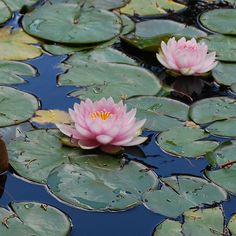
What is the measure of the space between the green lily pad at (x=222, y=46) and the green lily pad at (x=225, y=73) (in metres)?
0.04

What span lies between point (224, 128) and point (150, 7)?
111 centimetres

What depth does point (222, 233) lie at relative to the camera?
1.74 m

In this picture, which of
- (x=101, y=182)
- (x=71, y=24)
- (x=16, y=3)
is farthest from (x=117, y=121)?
(x=16, y=3)

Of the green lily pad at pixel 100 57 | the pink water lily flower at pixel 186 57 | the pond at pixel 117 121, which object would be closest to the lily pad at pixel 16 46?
the pond at pixel 117 121

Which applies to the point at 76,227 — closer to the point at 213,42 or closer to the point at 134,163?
the point at 134,163

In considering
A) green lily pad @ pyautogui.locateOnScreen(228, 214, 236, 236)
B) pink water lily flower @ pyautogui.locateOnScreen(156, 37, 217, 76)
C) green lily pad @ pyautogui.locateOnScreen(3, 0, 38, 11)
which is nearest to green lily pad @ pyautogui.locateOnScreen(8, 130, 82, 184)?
green lily pad @ pyautogui.locateOnScreen(228, 214, 236, 236)

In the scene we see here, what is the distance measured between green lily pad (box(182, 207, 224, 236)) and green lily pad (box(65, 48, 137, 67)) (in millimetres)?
963

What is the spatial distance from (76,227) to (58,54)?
3.52 feet

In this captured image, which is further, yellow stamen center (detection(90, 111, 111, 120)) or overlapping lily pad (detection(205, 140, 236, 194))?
yellow stamen center (detection(90, 111, 111, 120))

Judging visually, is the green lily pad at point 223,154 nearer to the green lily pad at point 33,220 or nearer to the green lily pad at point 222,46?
the green lily pad at point 33,220

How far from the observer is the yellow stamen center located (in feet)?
6.70

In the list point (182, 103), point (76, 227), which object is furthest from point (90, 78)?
point (76, 227)

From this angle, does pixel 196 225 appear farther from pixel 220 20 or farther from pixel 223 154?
pixel 220 20

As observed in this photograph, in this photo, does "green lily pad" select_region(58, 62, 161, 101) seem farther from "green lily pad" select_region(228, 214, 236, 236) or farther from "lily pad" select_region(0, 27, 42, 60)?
"green lily pad" select_region(228, 214, 236, 236)
